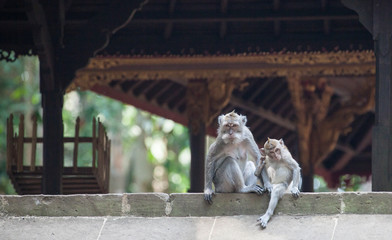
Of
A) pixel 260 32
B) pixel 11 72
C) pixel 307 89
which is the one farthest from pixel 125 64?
pixel 11 72

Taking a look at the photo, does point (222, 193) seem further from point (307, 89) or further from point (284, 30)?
point (307, 89)

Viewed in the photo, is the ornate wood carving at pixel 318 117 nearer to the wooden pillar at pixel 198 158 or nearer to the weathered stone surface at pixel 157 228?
the wooden pillar at pixel 198 158

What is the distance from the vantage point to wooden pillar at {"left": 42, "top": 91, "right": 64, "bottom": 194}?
18078 millimetres

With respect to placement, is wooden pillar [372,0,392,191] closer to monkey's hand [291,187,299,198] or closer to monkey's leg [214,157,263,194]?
monkey's hand [291,187,299,198]

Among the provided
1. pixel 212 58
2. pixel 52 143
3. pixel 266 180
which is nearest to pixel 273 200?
pixel 266 180

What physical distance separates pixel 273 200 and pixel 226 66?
6.12 meters

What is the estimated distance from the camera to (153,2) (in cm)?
1917

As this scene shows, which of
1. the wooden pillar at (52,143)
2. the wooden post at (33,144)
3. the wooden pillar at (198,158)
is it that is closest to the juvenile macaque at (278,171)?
the wooden pillar at (52,143)

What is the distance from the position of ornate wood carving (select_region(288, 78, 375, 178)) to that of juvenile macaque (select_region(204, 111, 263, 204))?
711 centimetres

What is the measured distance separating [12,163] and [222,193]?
499 centimetres

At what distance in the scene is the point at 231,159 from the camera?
49.3ft

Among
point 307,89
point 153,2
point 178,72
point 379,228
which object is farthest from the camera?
point 307,89

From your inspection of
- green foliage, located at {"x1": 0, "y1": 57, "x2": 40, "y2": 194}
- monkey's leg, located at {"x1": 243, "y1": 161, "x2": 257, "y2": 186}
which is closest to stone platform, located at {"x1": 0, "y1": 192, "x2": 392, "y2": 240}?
monkey's leg, located at {"x1": 243, "y1": 161, "x2": 257, "y2": 186}

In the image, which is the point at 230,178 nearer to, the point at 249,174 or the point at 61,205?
the point at 249,174
